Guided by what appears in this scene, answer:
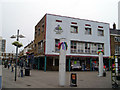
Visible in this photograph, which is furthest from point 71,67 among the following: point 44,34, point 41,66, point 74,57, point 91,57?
point 44,34

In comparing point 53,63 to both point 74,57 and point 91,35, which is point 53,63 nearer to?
point 74,57

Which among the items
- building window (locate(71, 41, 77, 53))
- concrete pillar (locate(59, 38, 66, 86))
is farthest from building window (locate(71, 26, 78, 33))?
concrete pillar (locate(59, 38, 66, 86))

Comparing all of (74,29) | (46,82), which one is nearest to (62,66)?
(46,82)

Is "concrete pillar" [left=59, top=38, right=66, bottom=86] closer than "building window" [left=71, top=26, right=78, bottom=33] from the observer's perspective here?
Yes

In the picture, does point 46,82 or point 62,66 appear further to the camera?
point 46,82

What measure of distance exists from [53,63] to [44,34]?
646 centimetres

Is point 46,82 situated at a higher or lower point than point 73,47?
lower

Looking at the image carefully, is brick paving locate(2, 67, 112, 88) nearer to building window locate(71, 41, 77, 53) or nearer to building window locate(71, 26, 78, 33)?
building window locate(71, 41, 77, 53)

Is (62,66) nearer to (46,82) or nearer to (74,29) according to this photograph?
(46,82)

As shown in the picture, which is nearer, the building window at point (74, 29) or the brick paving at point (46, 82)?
the brick paving at point (46, 82)

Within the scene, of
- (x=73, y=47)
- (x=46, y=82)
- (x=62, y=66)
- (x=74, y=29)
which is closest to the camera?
(x=62, y=66)

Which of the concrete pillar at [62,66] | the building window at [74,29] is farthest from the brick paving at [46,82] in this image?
the building window at [74,29]

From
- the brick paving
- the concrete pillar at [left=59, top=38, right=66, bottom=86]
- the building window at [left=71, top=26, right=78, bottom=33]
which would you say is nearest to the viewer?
the brick paving

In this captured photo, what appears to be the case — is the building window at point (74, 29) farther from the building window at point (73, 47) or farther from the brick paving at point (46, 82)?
the brick paving at point (46, 82)
